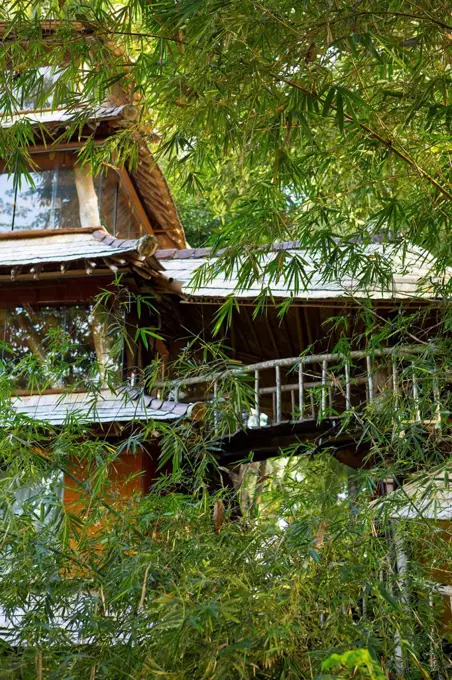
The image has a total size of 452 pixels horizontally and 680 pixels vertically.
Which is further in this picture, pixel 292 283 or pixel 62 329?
pixel 62 329

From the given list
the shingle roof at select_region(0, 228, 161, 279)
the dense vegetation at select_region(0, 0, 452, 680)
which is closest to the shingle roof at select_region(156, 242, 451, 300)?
the shingle roof at select_region(0, 228, 161, 279)

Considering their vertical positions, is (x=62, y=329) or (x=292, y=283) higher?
(x=292, y=283)

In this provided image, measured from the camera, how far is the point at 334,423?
239 inches

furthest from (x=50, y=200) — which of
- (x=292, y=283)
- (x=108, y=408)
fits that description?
(x=292, y=283)

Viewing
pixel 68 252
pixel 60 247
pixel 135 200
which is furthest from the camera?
pixel 135 200

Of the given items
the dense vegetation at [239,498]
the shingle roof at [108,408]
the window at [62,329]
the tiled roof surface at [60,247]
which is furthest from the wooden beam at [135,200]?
the dense vegetation at [239,498]

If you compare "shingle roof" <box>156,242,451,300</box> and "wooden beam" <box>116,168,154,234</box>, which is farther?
"wooden beam" <box>116,168,154,234</box>

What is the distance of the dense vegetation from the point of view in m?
2.67

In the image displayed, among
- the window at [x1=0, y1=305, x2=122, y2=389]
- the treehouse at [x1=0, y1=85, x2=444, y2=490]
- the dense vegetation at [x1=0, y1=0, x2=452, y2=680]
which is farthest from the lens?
the window at [x1=0, y1=305, x2=122, y2=389]

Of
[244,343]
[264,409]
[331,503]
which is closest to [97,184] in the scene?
[244,343]

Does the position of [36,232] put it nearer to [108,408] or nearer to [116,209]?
[116,209]

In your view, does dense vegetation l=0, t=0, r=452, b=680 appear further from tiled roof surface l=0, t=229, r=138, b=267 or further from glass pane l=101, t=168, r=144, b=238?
glass pane l=101, t=168, r=144, b=238

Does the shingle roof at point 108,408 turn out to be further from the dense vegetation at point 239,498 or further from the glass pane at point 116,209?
the dense vegetation at point 239,498

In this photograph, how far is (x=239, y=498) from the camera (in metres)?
3.77
